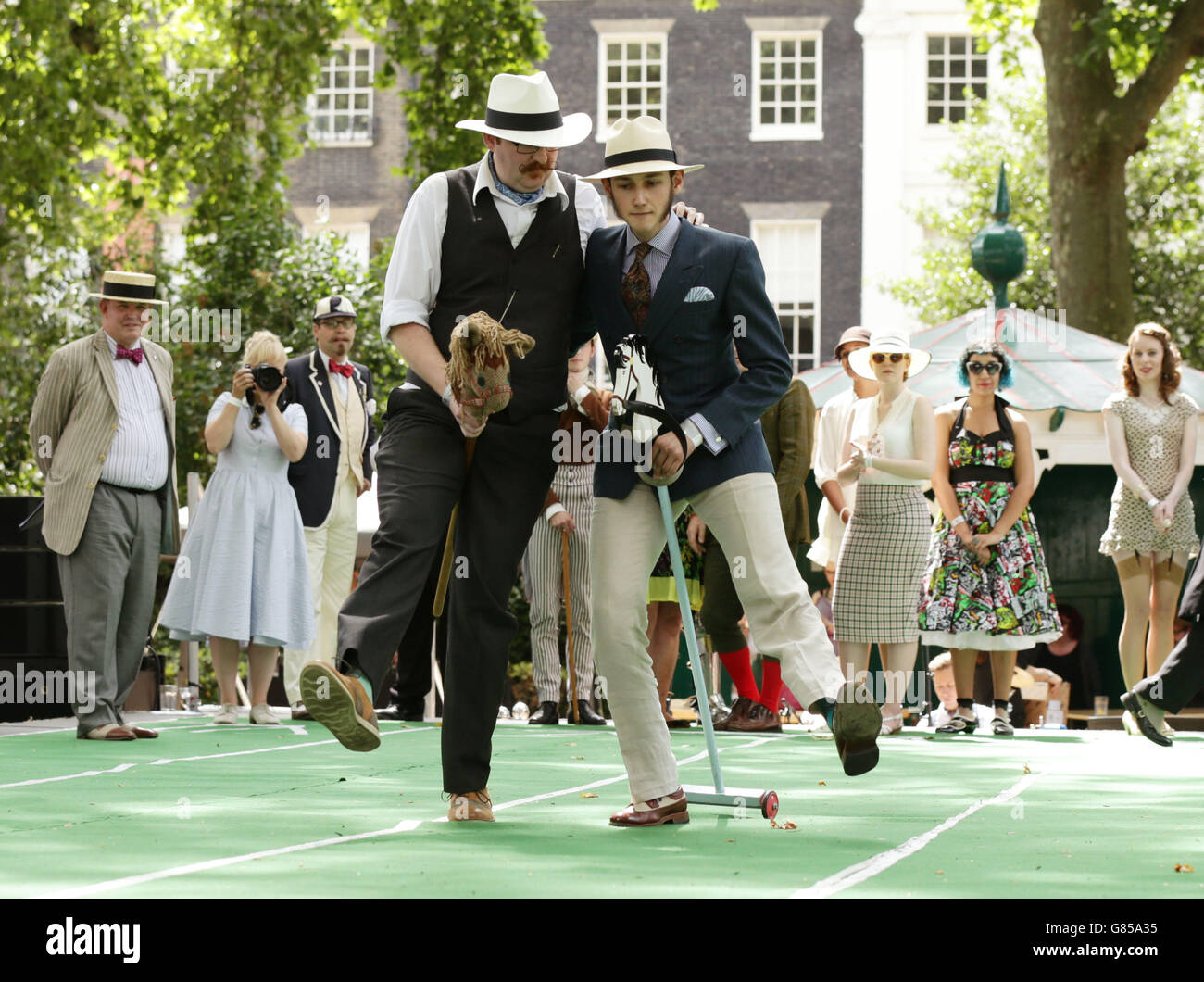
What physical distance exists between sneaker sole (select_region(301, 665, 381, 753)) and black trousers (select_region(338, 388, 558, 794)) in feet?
1.64

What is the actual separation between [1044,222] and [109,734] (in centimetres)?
2334

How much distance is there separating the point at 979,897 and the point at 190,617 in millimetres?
7471

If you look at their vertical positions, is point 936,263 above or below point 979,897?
above

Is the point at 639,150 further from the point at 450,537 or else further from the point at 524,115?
the point at 450,537

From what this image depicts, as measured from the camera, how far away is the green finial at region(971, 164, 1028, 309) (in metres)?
16.9

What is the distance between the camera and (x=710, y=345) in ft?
19.0

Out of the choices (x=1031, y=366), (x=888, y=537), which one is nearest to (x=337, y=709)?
(x=888, y=537)

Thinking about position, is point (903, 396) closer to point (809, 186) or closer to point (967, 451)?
point (967, 451)

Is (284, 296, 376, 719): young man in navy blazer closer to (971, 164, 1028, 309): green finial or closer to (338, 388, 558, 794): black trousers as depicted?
(338, 388, 558, 794): black trousers

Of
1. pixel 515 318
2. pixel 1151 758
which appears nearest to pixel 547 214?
pixel 515 318

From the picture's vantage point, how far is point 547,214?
592 centimetres

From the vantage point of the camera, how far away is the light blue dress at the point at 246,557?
10.9 meters

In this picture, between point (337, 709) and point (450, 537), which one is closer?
point (337, 709)
